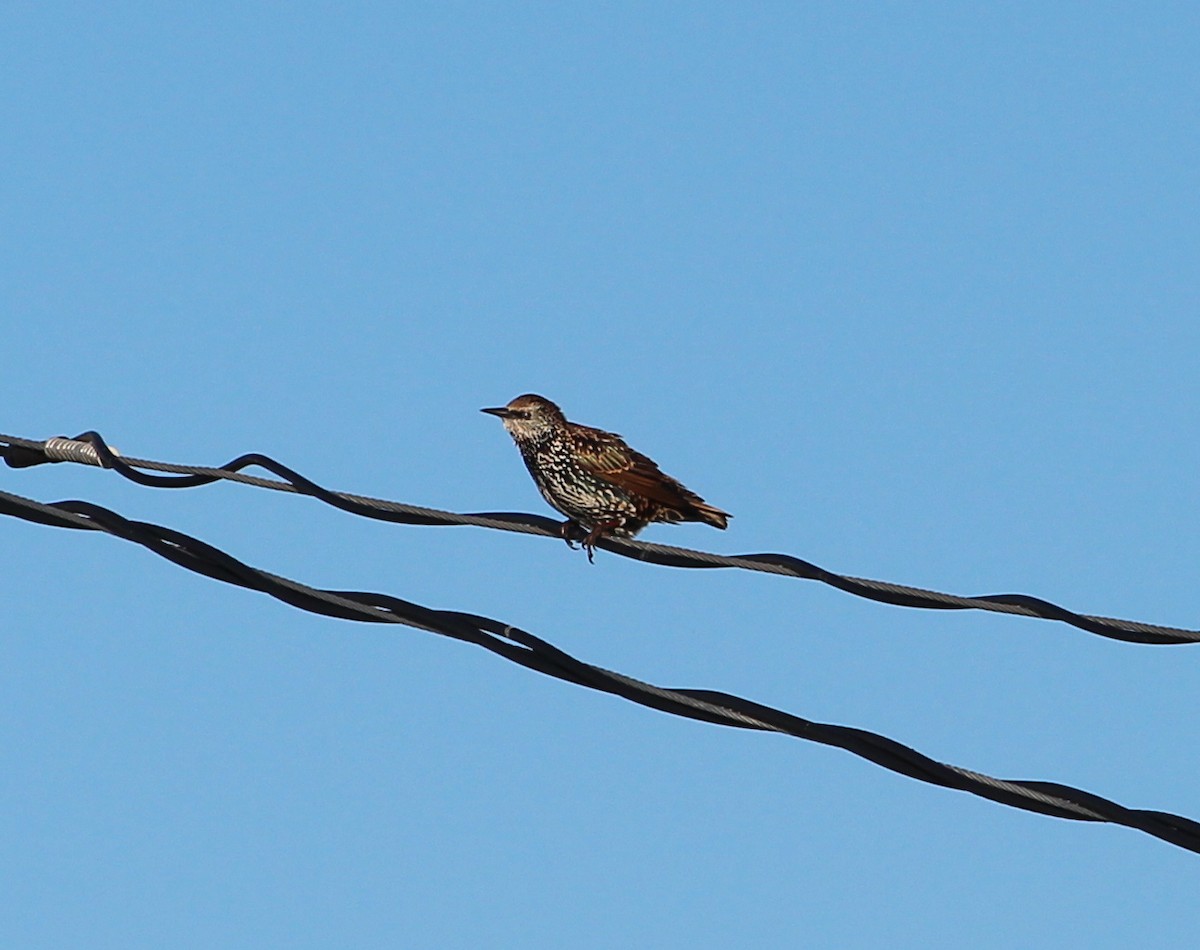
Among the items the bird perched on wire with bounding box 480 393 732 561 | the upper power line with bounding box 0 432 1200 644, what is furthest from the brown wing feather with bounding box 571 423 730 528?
the upper power line with bounding box 0 432 1200 644

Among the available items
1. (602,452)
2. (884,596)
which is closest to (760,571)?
(884,596)

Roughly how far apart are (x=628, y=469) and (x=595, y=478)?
7.2 inches

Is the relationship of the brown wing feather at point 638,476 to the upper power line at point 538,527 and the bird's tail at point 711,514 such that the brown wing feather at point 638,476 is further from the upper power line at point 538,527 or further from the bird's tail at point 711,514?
the upper power line at point 538,527

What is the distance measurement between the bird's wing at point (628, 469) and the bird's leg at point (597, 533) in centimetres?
20

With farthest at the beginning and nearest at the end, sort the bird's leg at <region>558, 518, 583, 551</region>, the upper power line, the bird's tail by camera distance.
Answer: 1. the bird's tail
2. the bird's leg at <region>558, 518, 583, 551</region>
3. the upper power line

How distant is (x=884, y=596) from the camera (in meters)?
6.05

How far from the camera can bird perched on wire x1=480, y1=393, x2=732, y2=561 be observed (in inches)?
398

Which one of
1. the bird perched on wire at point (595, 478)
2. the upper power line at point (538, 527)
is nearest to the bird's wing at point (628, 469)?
the bird perched on wire at point (595, 478)

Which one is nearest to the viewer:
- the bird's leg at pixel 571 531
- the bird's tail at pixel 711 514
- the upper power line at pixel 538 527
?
the upper power line at pixel 538 527

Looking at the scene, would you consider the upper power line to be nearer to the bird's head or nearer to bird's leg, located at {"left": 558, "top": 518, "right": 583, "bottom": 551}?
bird's leg, located at {"left": 558, "top": 518, "right": 583, "bottom": 551}

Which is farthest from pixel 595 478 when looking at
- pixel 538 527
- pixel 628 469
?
pixel 538 527

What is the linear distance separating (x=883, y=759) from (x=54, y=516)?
307cm

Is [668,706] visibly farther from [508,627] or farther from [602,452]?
[602,452]

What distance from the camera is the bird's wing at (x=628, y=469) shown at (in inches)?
398
